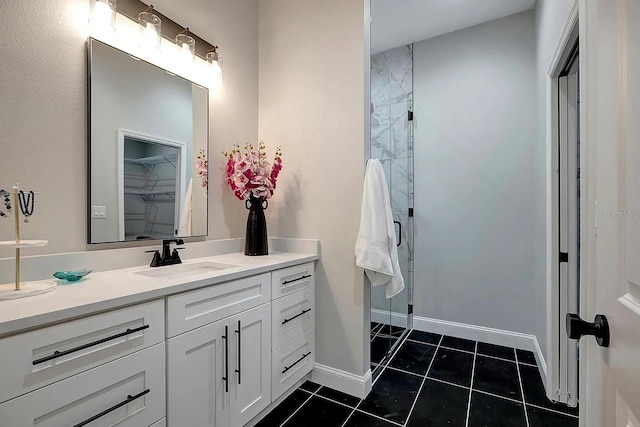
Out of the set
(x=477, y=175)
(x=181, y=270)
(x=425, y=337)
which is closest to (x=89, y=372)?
(x=181, y=270)

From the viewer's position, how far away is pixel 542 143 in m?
2.22

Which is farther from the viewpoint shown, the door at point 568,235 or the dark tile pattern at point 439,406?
the door at point 568,235

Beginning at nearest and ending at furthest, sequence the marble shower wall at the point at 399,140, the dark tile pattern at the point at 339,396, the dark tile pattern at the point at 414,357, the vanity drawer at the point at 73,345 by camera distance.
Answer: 1. the vanity drawer at the point at 73,345
2. the dark tile pattern at the point at 339,396
3. the dark tile pattern at the point at 414,357
4. the marble shower wall at the point at 399,140

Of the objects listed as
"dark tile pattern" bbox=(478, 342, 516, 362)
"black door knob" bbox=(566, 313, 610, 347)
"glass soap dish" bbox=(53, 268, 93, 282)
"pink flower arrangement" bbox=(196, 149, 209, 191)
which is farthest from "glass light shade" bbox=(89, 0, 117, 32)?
"dark tile pattern" bbox=(478, 342, 516, 362)

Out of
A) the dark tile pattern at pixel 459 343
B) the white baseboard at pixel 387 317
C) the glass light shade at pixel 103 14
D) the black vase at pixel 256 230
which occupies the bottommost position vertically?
the dark tile pattern at pixel 459 343

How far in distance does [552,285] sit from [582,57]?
1.49m

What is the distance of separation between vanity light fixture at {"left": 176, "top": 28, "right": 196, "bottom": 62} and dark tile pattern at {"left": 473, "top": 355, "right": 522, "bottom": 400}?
286cm

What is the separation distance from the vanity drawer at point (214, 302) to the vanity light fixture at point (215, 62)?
4.60ft

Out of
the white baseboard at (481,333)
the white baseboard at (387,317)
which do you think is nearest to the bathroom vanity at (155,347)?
the white baseboard at (387,317)

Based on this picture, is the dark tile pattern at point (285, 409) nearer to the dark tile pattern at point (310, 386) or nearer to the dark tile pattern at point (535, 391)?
the dark tile pattern at point (310, 386)

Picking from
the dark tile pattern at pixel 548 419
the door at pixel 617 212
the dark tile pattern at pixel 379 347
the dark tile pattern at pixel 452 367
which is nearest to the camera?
the door at pixel 617 212

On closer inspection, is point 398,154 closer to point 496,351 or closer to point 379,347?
point 379,347

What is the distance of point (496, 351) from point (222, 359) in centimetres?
233

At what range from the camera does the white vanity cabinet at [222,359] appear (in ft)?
4.02
